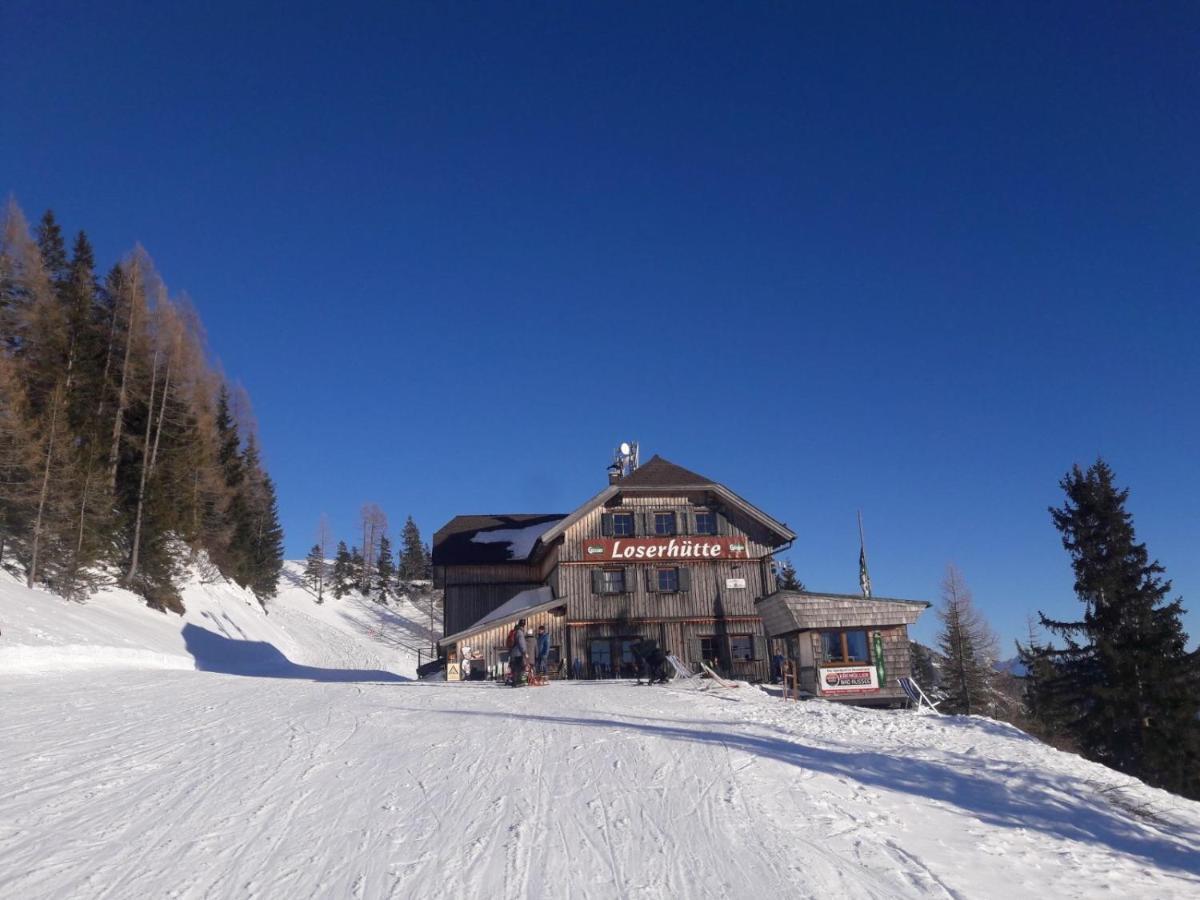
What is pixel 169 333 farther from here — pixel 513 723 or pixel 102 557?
pixel 513 723

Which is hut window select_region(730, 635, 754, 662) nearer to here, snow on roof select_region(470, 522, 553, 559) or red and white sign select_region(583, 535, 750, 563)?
red and white sign select_region(583, 535, 750, 563)

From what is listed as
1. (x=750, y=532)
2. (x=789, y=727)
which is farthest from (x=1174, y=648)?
(x=789, y=727)

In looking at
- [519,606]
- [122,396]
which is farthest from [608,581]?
[122,396]

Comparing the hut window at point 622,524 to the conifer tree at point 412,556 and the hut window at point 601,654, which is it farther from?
the conifer tree at point 412,556

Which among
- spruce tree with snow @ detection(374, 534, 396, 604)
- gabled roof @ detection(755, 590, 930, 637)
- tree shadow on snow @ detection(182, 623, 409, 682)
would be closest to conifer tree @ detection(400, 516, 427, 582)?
spruce tree with snow @ detection(374, 534, 396, 604)

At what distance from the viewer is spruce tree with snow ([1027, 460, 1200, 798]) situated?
942 inches

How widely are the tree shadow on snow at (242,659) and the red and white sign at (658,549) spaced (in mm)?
10344

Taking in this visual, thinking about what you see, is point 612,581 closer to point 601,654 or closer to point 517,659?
point 601,654

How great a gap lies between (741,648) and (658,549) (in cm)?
486

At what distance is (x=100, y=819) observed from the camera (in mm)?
7195

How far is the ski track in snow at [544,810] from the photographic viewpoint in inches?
246

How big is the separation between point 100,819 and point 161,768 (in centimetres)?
→ 209

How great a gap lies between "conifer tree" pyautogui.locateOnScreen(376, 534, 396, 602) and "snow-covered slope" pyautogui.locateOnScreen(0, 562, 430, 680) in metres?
6.92

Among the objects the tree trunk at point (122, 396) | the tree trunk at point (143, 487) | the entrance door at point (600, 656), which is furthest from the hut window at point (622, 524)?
the tree trunk at point (122, 396)
